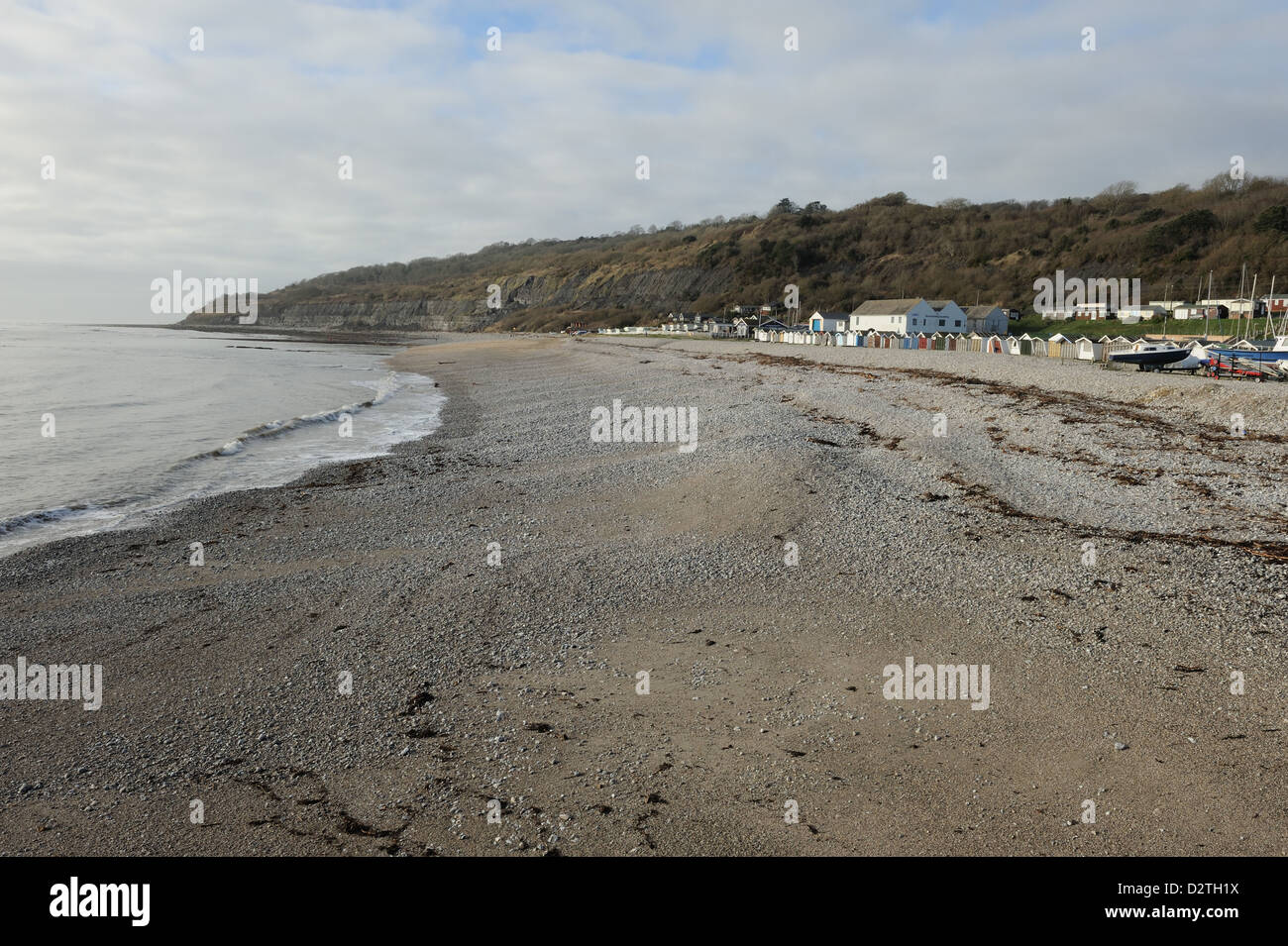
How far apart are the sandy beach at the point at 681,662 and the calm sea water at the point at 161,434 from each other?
6.55 feet

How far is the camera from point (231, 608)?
8633mm

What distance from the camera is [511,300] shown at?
15275cm

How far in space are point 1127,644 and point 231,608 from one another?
9.37 m

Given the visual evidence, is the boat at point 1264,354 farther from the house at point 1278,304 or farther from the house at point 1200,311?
the house at point 1278,304

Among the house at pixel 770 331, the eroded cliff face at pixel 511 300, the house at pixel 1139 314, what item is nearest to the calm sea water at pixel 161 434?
the house at pixel 770 331

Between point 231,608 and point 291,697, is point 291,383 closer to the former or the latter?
point 231,608

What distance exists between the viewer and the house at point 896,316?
67812 millimetres

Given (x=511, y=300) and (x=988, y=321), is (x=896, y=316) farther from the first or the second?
(x=511, y=300)

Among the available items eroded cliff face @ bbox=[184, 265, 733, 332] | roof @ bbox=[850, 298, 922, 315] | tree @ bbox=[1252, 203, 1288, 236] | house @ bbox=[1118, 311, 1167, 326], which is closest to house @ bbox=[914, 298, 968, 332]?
roof @ bbox=[850, 298, 922, 315]

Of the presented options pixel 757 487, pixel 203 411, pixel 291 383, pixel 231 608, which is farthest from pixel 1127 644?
pixel 291 383

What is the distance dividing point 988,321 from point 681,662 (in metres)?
75.0

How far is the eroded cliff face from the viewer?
126 meters

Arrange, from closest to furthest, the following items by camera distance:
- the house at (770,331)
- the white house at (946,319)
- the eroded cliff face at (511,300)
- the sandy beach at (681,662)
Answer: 1. the sandy beach at (681,662)
2. the white house at (946,319)
3. the house at (770,331)
4. the eroded cliff face at (511,300)

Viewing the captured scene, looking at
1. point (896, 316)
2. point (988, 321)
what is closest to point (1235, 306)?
point (988, 321)
